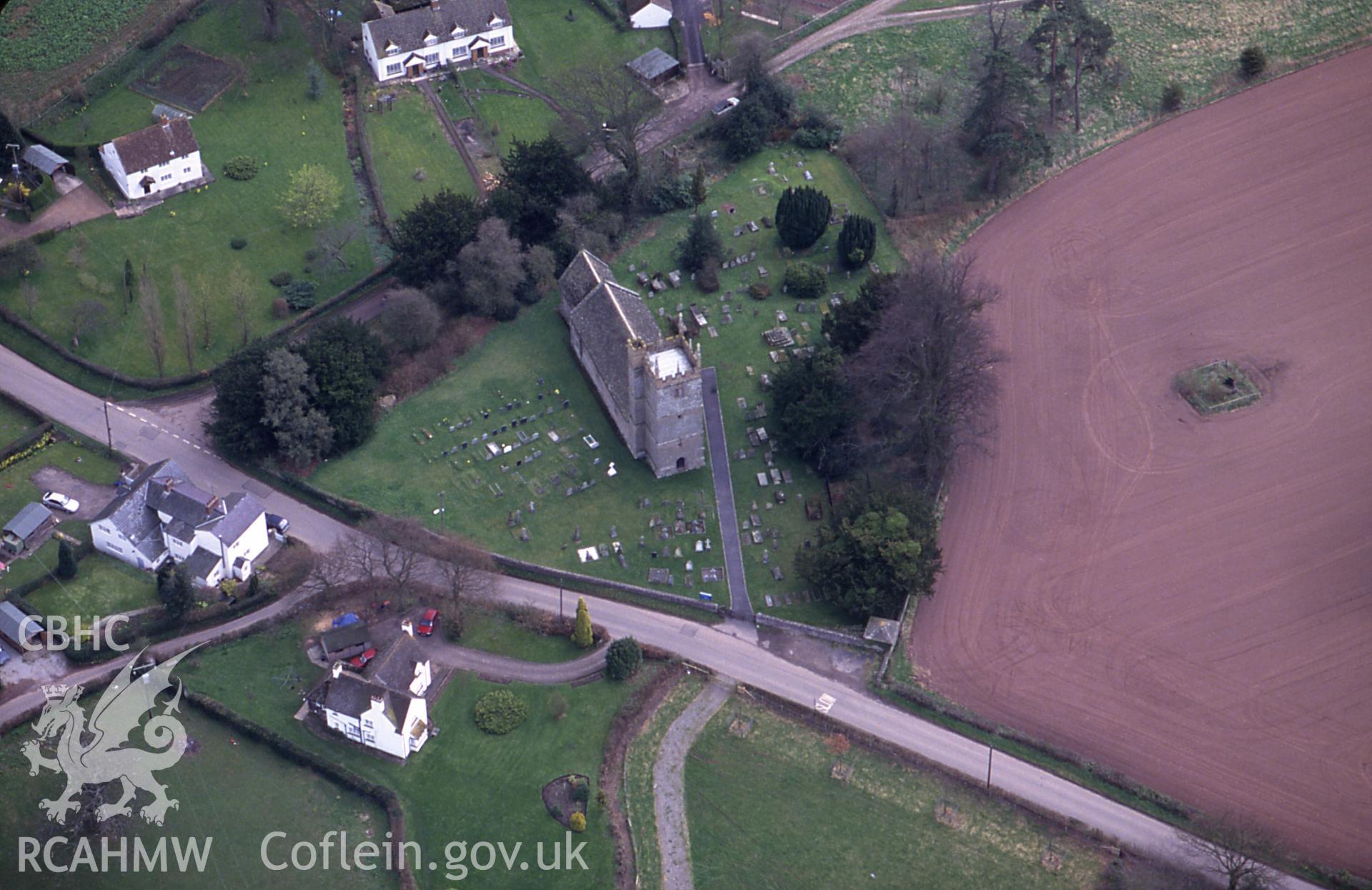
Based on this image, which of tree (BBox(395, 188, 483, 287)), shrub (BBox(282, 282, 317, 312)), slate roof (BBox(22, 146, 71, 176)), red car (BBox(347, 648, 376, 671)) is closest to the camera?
red car (BBox(347, 648, 376, 671))

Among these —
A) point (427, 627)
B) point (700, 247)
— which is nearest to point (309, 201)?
point (700, 247)

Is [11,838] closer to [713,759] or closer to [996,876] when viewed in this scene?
[713,759]

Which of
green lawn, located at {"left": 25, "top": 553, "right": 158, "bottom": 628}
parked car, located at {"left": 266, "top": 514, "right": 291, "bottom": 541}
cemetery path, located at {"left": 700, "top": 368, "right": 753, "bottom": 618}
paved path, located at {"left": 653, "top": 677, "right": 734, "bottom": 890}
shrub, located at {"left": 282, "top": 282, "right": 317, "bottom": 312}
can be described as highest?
shrub, located at {"left": 282, "top": 282, "right": 317, "bottom": 312}

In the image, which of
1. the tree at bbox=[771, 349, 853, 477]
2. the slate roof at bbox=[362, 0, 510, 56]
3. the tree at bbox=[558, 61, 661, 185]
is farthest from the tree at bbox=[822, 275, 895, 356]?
the slate roof at bbox=[362, 0, 510, 56]

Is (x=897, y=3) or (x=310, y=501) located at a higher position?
(x=897, y=3)

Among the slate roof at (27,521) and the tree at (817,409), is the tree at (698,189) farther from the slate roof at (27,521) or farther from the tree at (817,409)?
the slate roof at (27,521)

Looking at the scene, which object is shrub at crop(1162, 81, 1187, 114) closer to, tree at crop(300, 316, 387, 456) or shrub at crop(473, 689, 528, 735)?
tree at crop(300, 316, 387, 456)

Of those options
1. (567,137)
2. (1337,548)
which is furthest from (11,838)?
(1337,548)
